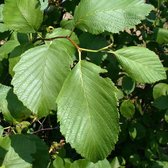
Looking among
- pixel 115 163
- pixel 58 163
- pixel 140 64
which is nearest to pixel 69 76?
pixel 140 64

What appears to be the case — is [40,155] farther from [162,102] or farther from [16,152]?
[162,102]

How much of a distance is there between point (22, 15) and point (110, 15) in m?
0.30

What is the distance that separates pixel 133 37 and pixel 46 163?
0.99 m

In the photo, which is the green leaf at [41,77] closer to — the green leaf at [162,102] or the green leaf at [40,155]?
the green leaf at [40,155]

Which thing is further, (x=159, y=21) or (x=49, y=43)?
(x=159, y=21)

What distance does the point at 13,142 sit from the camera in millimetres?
1429

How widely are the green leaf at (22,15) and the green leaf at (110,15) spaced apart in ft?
0.52

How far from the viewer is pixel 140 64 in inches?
52.2

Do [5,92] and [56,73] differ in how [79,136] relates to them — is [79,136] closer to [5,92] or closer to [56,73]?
[56,73]

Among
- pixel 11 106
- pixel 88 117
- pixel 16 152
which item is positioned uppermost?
pixel 88 117

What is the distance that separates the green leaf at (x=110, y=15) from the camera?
134 cm

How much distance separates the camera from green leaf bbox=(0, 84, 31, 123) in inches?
57.5

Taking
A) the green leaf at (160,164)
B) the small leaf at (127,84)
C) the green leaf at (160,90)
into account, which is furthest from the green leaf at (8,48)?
the green leaf at (160,164)

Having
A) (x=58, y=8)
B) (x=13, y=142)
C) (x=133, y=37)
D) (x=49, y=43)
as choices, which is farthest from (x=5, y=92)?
(x=133, y=37)
